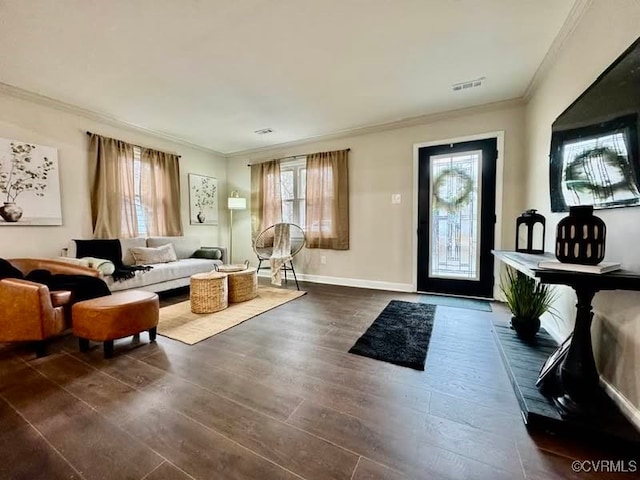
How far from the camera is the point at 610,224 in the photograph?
4.89 feet

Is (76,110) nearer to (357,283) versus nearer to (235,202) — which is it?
(235,202)

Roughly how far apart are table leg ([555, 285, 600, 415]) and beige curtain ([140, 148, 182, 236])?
4.86 m

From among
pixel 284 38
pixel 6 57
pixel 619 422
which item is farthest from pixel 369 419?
pixel 6 57

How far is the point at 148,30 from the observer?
6.51ft

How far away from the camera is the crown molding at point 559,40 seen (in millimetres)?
1767

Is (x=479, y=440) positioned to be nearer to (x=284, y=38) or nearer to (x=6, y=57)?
(x=284, y=38)

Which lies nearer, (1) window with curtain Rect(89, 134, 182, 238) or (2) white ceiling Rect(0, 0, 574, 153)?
(2) white ceiling Rect(0, 0, 574, 153)

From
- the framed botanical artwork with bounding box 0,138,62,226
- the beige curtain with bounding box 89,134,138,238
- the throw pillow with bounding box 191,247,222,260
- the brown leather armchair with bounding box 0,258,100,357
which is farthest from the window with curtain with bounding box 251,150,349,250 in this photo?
the brown leather armchair with bounding box 0,258,100,357

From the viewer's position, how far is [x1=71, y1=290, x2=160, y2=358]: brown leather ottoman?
1.92 metres

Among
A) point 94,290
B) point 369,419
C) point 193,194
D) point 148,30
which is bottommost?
point 369,419

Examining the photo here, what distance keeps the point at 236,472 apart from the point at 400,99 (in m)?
3.59

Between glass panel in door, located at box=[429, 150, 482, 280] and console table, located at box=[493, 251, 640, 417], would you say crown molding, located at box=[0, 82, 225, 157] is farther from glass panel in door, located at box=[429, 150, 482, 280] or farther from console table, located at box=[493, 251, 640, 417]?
console table, located at box=[493, 251, 640, 417]

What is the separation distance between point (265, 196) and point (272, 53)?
9.41ft

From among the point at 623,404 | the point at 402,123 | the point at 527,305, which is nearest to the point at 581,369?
the point at 623,404
